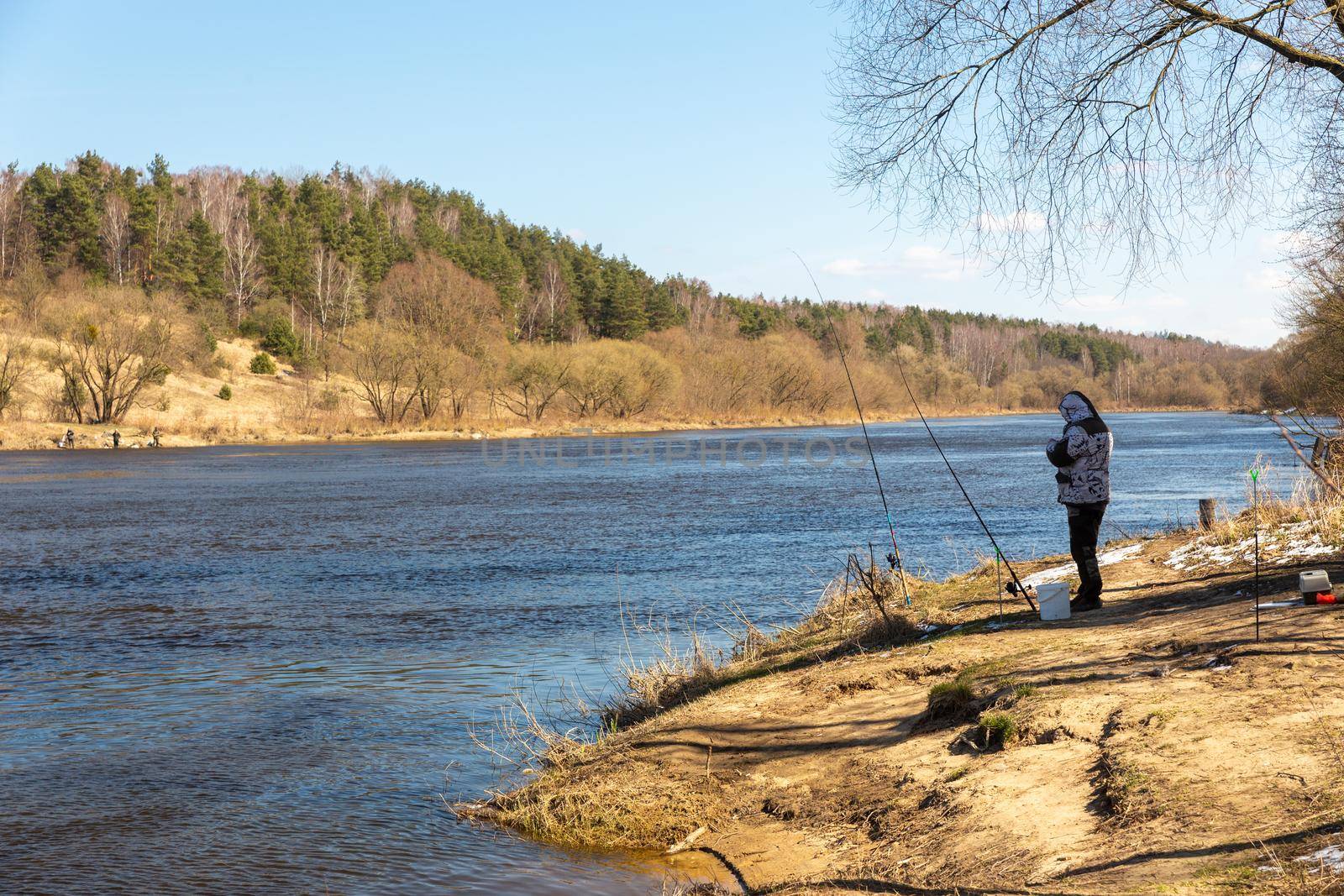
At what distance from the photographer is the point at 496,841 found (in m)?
7.25

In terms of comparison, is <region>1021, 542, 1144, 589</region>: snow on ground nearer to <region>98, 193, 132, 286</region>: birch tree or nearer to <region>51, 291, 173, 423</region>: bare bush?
<region>51, 291, 173, 423</region>: bare bush

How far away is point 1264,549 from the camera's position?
1002cm

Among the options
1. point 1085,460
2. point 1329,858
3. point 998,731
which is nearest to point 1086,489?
point 1085,460

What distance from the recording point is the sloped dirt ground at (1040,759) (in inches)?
190

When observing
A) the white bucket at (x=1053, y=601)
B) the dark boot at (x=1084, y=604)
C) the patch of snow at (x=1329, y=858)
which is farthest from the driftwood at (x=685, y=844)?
the dark boot at (x=1084, y=604)

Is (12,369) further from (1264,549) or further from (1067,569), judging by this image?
(1264,549)

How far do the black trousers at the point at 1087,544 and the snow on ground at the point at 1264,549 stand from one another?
1.57 meters

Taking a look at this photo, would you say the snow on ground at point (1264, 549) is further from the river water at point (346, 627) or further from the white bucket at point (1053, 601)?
the river water at point (346, 627)

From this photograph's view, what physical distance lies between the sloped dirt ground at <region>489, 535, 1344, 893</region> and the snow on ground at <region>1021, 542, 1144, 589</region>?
6.05 feet

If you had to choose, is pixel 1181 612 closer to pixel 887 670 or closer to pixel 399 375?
pixel 887 670

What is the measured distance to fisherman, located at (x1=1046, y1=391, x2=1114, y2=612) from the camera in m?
9.28

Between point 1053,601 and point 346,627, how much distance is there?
30.6ft

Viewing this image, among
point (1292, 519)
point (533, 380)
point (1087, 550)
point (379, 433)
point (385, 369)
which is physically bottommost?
point (379, 433)

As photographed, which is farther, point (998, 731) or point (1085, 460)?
point (1085, 460)
